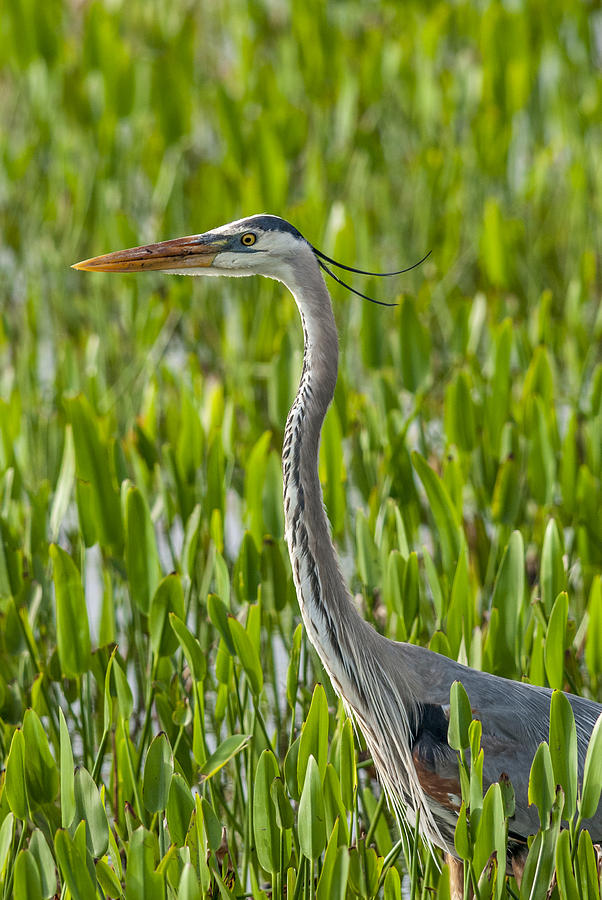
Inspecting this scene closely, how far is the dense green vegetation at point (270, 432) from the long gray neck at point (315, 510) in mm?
117

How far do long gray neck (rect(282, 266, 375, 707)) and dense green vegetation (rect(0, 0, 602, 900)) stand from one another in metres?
0.12

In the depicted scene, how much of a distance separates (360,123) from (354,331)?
2.26 metres

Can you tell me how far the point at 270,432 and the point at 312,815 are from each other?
5.54 ft

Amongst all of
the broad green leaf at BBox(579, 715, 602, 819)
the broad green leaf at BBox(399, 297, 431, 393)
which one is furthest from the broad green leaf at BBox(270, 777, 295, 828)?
the broad green leaf at BBox(399, 297, 431, 393)

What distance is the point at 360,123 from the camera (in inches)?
259

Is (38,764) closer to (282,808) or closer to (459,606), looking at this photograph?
(282,808)

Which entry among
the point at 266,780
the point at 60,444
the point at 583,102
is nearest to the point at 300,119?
the point at 583,102

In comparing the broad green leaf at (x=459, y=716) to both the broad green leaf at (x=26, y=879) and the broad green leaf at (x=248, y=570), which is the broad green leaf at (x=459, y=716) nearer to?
the broad green leaf at (x=26, y=879)

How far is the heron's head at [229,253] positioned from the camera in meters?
2.32

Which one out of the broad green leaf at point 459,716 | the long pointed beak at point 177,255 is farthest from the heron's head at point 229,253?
the broad green leaf at point 459,716

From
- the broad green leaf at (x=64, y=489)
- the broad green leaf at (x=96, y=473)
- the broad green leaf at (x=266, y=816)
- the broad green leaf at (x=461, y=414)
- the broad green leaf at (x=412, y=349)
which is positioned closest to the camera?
the broad green leaf at (x=266, y=816)

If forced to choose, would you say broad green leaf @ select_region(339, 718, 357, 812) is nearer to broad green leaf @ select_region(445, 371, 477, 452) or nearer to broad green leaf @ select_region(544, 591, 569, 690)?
broad green leaf @ select_region(544, 591, 569, 690)

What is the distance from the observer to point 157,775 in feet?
6.73

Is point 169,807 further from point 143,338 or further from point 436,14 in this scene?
point 436,14
